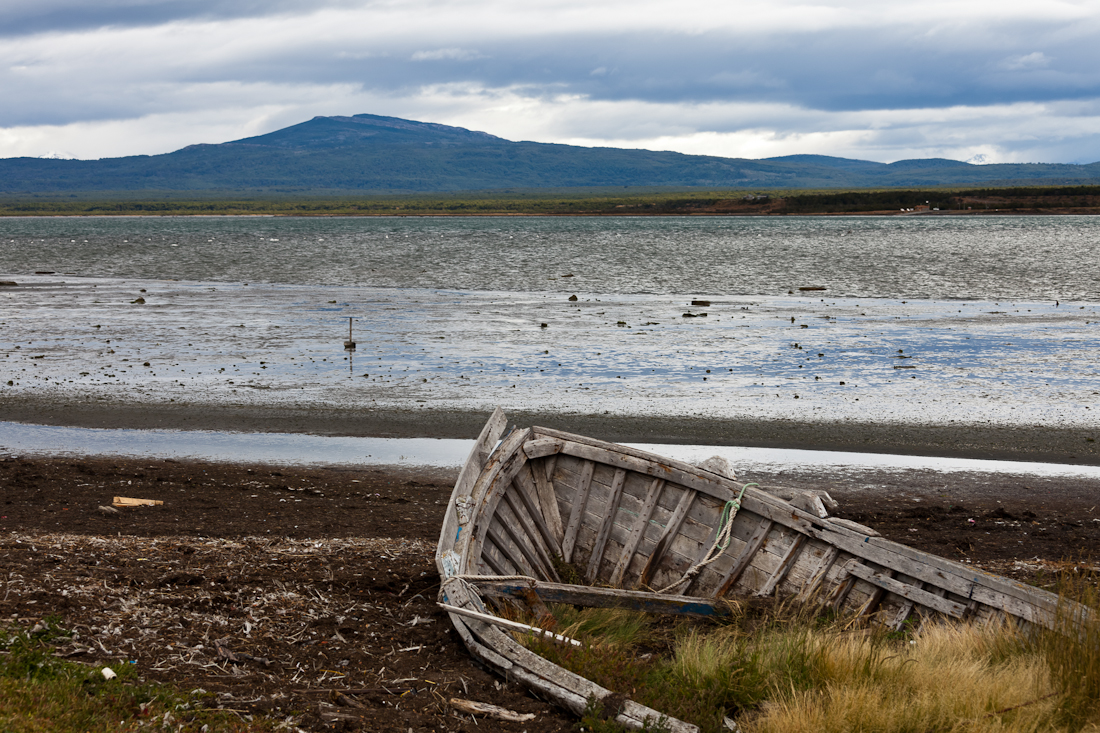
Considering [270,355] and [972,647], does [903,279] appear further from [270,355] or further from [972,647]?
[972,647]

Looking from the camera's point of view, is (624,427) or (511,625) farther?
(624,427)

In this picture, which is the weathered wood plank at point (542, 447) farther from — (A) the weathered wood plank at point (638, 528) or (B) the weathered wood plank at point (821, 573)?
(B) the weathered wood plank at point (821, 573)

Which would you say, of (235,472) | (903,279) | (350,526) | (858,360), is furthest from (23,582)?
(903,279)

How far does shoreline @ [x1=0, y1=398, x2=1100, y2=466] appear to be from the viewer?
15586 millimetres

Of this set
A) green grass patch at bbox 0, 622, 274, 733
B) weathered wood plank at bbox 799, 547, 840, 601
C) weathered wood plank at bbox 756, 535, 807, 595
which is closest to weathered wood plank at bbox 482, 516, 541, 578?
weathered wood plank at bbox 756, 535, 807, 595

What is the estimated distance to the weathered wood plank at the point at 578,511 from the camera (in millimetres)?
9312

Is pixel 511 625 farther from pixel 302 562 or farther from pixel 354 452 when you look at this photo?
pixel 354 452

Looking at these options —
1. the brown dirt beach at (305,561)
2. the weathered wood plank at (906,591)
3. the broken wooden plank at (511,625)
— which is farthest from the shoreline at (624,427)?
the broken wooden plank at (511,625)

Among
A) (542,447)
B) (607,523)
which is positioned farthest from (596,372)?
(607,523)

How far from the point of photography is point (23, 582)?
774cm

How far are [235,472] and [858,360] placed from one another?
16149 millimetres

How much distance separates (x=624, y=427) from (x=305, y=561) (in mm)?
8302

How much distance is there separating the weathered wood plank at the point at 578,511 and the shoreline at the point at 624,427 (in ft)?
20.8

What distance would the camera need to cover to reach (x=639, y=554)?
9008 millimetres
